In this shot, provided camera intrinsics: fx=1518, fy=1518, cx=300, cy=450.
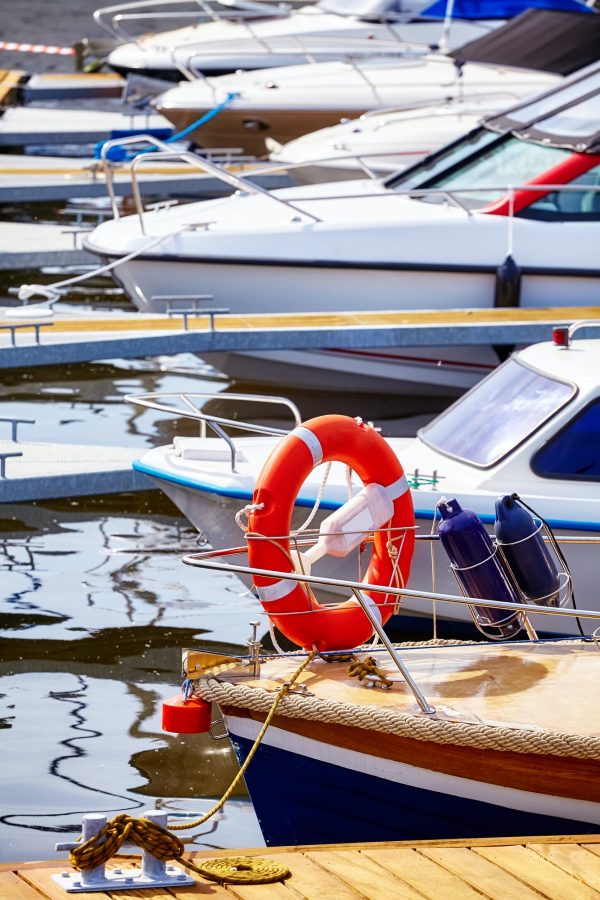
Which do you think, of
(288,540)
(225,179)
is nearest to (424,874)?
(288,540)

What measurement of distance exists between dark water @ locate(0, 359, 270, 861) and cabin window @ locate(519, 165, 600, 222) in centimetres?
296

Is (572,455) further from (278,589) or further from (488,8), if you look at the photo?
(488,8)

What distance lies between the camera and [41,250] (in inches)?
499

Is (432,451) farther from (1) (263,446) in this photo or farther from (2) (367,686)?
(2) (367,686)

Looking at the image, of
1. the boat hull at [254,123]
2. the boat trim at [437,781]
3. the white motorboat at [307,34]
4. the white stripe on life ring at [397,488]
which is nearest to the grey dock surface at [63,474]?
the white stripe on life ring at [397,488]

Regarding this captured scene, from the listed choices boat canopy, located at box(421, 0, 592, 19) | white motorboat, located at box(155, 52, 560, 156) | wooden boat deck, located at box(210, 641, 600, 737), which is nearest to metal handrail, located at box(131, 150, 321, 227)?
wooden boat deck, located at box(210, 641, 600, 737)

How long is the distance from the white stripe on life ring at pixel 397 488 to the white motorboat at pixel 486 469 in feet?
1.94

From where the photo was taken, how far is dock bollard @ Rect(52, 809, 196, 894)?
4.07 m

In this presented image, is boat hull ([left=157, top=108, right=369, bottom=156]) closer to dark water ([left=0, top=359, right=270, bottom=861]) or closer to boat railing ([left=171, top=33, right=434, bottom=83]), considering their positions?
boat railing ([left=171, top=33, right=434, bottom=83])

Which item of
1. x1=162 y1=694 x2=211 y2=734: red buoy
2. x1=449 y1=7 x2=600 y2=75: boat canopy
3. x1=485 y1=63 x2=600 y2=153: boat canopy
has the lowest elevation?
x1=162 y1=694 x2=211 y2=734: red buoy

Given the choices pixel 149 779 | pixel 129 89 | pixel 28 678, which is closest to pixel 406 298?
pixel 28 678

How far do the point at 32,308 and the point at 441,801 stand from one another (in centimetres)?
644

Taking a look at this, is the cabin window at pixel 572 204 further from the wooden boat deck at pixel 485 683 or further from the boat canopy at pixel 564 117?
the wooden boat deck at pixel 485 683

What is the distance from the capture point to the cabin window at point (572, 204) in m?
10.3
